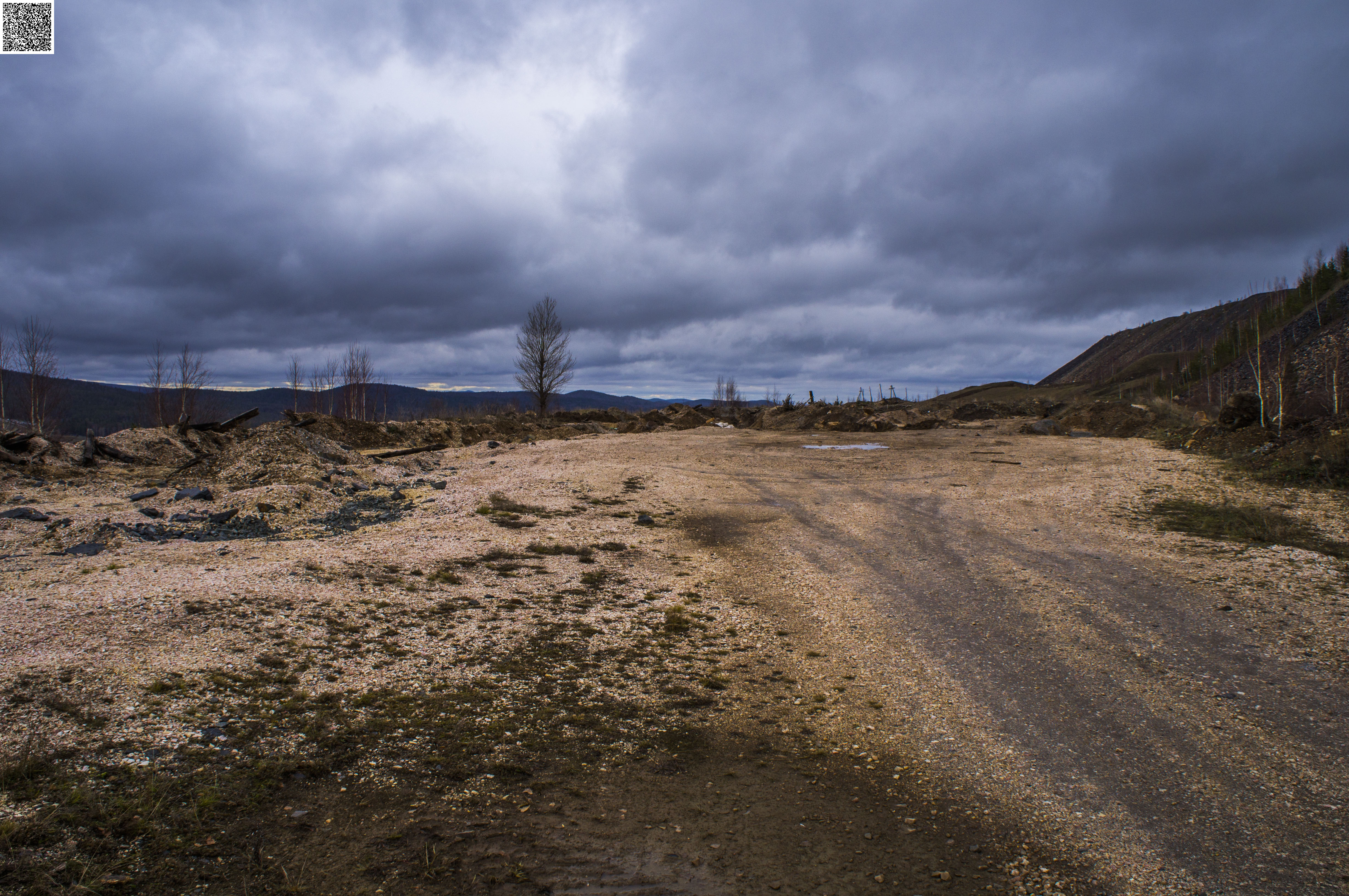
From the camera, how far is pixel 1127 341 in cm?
14050

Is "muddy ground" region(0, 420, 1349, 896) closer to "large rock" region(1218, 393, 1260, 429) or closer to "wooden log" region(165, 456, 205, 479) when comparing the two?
"wooden log" region(165, 456, 205, 479)

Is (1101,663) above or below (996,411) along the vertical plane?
below

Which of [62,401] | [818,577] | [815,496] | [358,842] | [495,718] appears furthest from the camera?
[62,401]

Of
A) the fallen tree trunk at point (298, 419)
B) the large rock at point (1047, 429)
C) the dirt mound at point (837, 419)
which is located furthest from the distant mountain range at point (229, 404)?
the large rock at point (1047, 429)

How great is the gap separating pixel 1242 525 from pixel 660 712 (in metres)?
11.0

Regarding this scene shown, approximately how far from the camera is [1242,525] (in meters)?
10.4

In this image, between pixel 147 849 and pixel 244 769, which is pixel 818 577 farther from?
pixel 147 849

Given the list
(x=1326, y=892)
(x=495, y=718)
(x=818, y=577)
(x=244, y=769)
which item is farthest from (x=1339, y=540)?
(x=244, y=769)

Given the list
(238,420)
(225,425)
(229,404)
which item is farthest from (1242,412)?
(229,404)

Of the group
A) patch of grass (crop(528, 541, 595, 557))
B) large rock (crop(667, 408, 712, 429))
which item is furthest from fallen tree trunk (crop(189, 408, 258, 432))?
large rock (crop(667, 408, 712, 429))

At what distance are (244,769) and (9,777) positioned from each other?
1000mm

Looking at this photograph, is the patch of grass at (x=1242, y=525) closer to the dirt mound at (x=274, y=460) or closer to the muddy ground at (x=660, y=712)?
the muddy ground at (x=660, y=712)

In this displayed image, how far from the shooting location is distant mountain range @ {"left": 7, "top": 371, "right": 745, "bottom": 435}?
41625 millimetres

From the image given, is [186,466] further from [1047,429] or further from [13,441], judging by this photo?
[1047,429]
